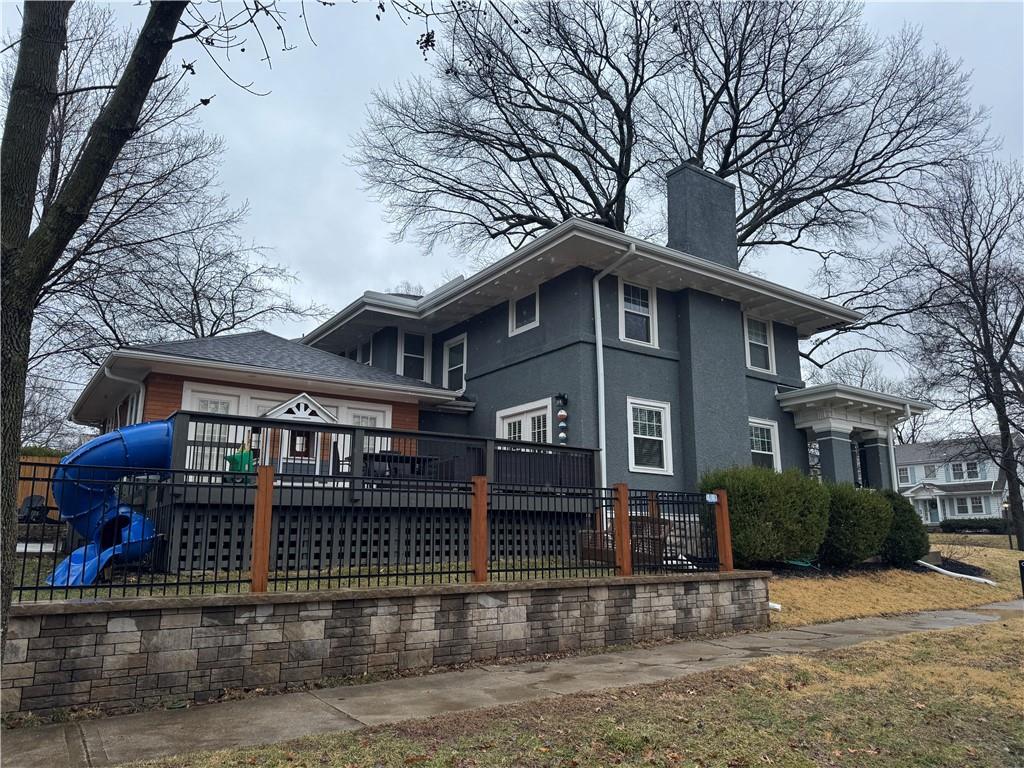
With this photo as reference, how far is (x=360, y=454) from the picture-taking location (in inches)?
377

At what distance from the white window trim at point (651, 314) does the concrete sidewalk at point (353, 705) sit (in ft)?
24.4

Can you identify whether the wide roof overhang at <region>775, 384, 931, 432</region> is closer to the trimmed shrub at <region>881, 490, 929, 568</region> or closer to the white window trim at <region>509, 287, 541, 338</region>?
the trimmed shrub at <region>881, 490, 929, 568</region>

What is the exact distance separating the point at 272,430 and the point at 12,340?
672 centimetres

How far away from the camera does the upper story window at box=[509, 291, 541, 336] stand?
15667 millimetres

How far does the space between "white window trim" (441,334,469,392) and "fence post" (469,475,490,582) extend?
31.9 feet

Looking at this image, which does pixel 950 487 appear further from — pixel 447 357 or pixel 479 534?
pixel 479 534

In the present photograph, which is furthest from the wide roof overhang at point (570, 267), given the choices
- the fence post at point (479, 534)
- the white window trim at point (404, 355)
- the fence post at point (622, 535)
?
the fence post at point (479, 534)

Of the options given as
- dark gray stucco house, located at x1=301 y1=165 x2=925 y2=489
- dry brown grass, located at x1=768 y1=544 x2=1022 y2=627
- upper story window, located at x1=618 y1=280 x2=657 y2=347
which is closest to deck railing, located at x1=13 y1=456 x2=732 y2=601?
dry brown grass, located at x1=768 y1=544 x2=1022 y2=627

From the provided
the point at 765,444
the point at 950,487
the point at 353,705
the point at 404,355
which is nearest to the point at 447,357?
the point at 404,355

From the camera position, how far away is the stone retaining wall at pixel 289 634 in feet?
17.4

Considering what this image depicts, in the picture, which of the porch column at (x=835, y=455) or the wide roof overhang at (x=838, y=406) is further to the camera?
the porch column at (x=835, y=455)

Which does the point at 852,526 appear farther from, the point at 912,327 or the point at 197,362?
the point at 912,327

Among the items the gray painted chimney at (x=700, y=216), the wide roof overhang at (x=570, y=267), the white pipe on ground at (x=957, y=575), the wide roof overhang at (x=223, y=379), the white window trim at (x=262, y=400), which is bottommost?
the white pipe on ground at (x=957, y=575)

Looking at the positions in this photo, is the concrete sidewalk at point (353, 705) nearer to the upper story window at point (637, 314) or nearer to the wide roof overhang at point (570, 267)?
the upper story window at point (637, 314)
